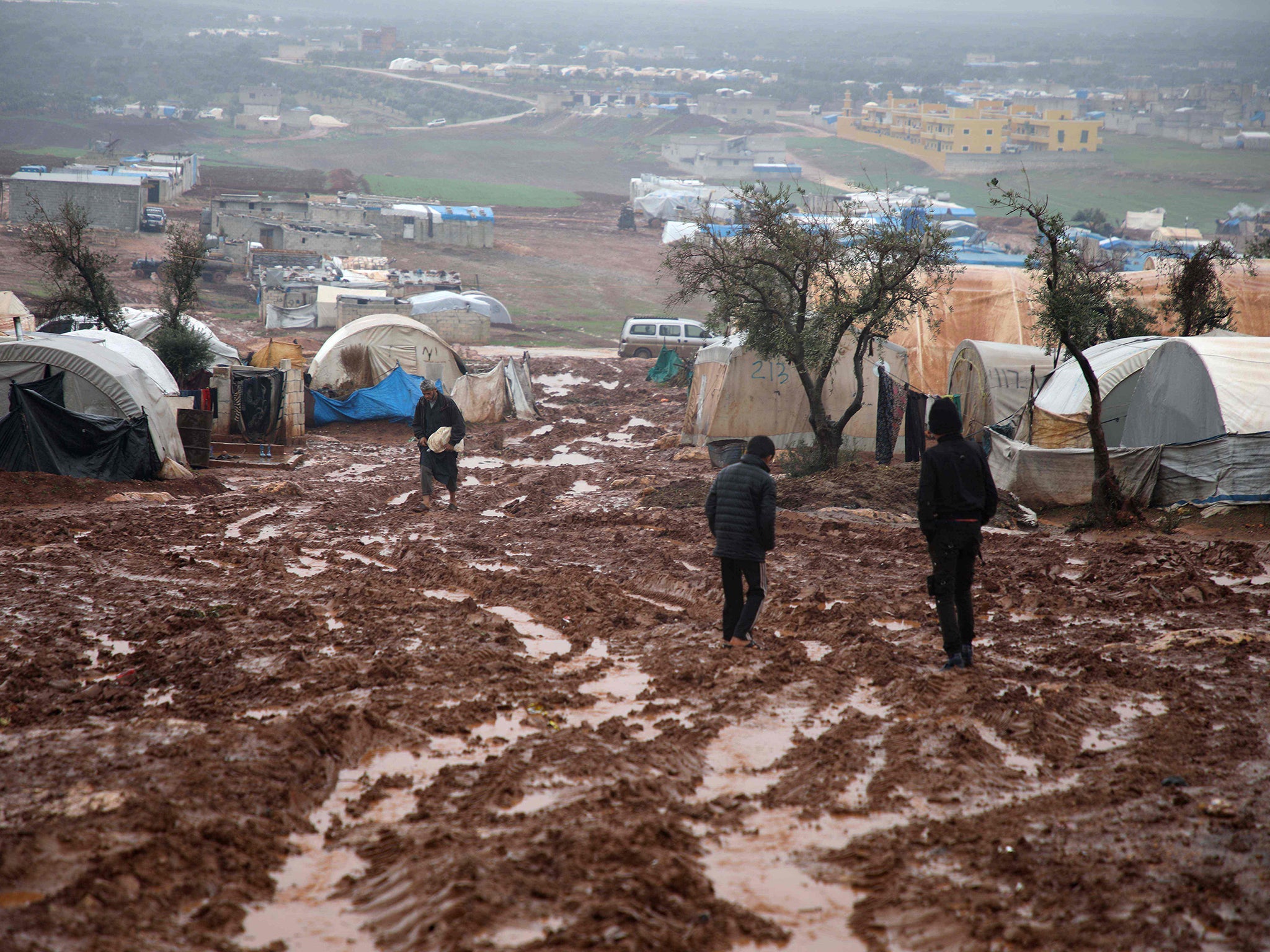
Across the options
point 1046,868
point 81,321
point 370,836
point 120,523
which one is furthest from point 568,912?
point 81,321

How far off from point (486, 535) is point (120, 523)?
13.5ft

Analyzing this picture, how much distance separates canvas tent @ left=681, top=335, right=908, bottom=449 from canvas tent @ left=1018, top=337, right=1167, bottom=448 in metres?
3.83

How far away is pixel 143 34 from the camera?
18000 centimetres

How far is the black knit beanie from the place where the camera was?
20.0ft

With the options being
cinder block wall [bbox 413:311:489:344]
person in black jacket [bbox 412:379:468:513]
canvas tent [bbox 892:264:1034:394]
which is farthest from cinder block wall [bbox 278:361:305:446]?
cinder block wall [bbox 413:311:489:344]

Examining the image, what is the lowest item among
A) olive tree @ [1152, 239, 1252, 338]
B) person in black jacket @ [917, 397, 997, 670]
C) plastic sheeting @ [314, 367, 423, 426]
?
plastic sheeting @ [314, 367, 423, 426]

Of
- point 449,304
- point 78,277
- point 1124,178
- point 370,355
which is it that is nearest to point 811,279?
point 370,355

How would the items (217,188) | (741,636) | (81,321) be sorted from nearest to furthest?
1. (741,636)
2. (81,321)
3. (217,188)

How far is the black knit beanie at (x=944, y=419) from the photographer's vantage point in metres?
6.09

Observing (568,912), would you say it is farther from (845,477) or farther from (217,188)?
(217,188)

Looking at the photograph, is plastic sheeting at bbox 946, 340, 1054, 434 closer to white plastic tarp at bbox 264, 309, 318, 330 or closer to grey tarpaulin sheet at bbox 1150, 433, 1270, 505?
grey tarpaulin sheet at bbox 1150, 433, 1270, 505

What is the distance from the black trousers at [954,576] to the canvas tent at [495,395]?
1693cm

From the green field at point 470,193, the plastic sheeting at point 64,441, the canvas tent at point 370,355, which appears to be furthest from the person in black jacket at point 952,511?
the green field at point 470,193

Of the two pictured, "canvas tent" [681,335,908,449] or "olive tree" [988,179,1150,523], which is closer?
"olive tree" [988,179,1150,523]
